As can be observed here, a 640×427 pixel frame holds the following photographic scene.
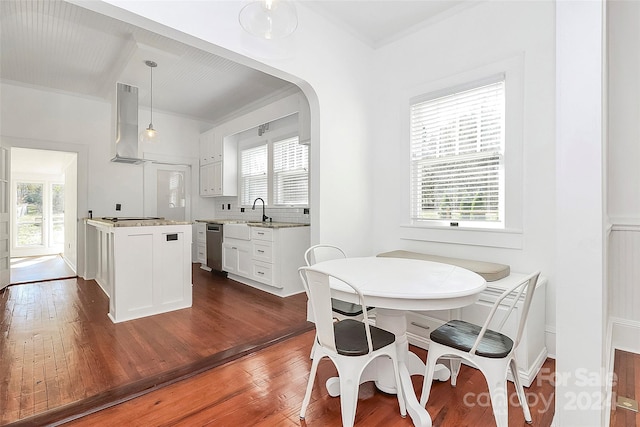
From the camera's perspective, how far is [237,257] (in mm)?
4645

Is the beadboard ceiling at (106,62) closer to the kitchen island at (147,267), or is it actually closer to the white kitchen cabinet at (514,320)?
the kitchen island at (147,267)

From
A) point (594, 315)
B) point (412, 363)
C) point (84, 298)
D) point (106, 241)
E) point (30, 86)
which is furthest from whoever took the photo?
point (30, 86)

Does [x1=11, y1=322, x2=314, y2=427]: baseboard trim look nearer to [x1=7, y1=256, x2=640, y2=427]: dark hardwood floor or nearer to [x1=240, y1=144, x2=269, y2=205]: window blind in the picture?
[x1=7, y1=256, x2=640, y2=427]: dark hardwood floor

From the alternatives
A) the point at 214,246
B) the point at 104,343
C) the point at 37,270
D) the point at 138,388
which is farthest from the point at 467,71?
the point at 37,270

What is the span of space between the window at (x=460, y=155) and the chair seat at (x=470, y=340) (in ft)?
4.36

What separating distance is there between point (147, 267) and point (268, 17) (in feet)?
8.99

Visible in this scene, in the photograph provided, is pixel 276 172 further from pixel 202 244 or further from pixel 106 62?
pixel 106 62

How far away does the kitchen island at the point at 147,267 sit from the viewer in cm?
308

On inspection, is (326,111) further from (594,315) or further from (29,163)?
(29,163)

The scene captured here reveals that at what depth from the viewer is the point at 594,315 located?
1.37m

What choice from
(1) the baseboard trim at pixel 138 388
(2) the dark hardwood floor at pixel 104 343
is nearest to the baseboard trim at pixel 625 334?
(2) the dark hardwood floor at pixel 104 343

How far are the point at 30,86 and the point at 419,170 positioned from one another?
5903mm

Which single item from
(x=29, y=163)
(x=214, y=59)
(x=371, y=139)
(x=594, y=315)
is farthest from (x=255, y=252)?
(x=29, y=163)

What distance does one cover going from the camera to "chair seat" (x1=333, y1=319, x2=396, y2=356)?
1581 millimetres
